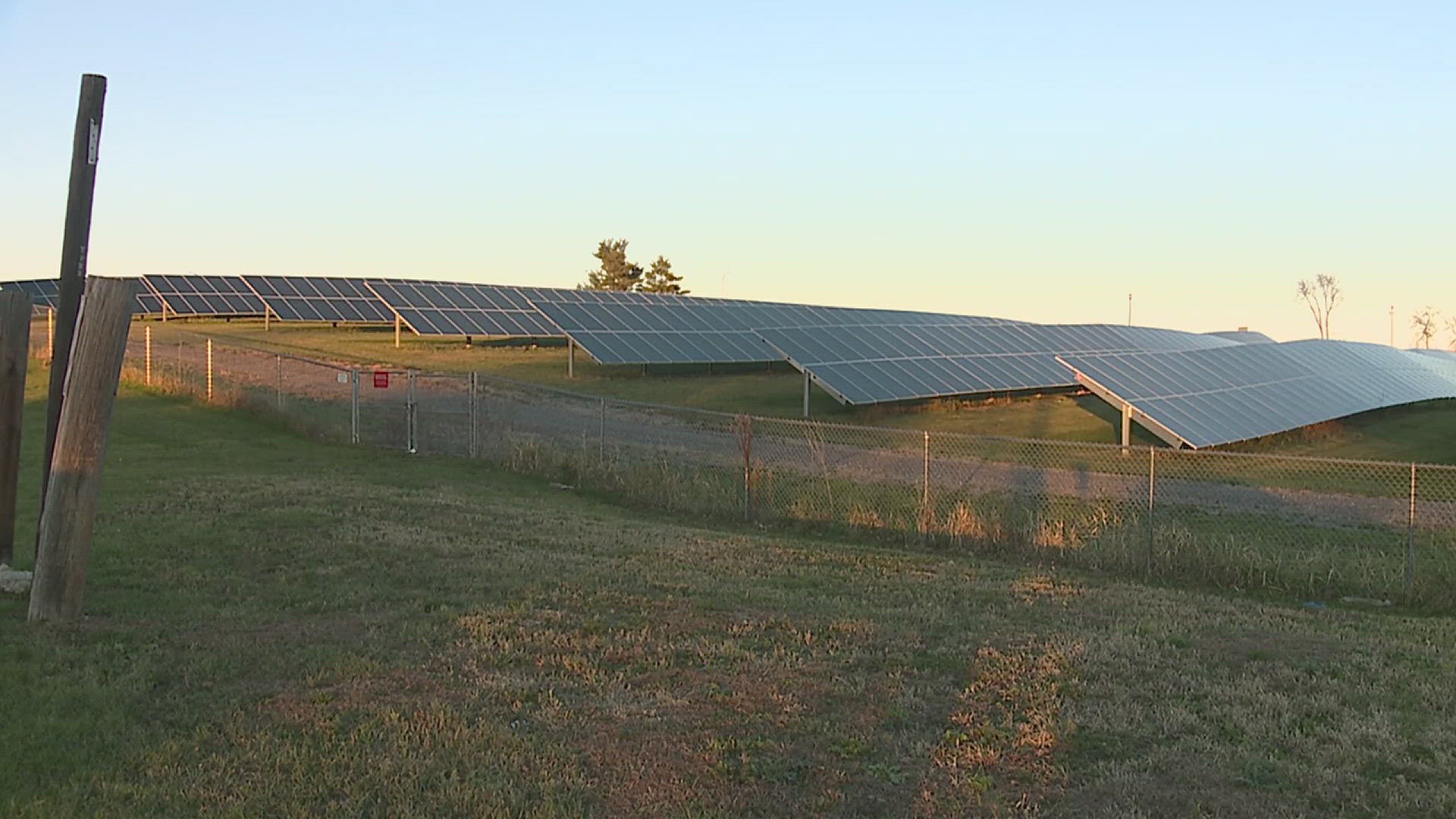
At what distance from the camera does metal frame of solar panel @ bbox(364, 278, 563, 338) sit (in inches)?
1795

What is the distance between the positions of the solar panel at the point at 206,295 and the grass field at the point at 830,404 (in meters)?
3.83

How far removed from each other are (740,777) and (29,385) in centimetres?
2653

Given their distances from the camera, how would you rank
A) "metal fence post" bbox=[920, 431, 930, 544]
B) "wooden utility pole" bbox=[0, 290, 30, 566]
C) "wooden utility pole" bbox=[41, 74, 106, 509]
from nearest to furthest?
"wooden utility pole" bbox=[41, 74, 106, 509], "wooden utility pole" bbox=[0, 290, 30, 566], "metal fence post" bbox=[920, 431, 930, 544]

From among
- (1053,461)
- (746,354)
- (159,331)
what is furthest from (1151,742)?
(159,331)

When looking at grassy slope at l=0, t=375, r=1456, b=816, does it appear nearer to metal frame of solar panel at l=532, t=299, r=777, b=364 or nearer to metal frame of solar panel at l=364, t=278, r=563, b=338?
metal frame of solar panel at l=532, t=299, r=777, b=364

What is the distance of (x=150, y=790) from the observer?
488 centimetres

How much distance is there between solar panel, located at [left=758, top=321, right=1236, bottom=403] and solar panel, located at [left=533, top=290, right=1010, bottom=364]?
6.13 feet

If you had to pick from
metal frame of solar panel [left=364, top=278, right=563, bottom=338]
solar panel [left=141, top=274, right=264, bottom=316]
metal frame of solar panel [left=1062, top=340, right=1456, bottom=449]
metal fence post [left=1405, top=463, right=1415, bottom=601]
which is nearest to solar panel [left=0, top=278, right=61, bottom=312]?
solar panel [left=141, top=274, right=264, bottom=316]

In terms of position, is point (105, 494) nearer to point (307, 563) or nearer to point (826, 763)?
point (307, 563)

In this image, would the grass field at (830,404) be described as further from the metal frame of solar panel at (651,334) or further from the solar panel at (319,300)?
the solar panel at (319,300)

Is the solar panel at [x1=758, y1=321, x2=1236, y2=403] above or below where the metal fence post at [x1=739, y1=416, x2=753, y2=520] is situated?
above

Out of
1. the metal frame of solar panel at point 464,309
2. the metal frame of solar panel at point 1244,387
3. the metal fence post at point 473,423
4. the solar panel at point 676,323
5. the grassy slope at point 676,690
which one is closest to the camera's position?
the grassy slope at point 676,690

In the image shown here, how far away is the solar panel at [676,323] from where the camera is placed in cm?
3912

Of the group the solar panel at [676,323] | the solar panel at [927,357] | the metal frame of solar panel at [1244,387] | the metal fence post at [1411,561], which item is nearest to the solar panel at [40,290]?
the solar panel at [676,323]
